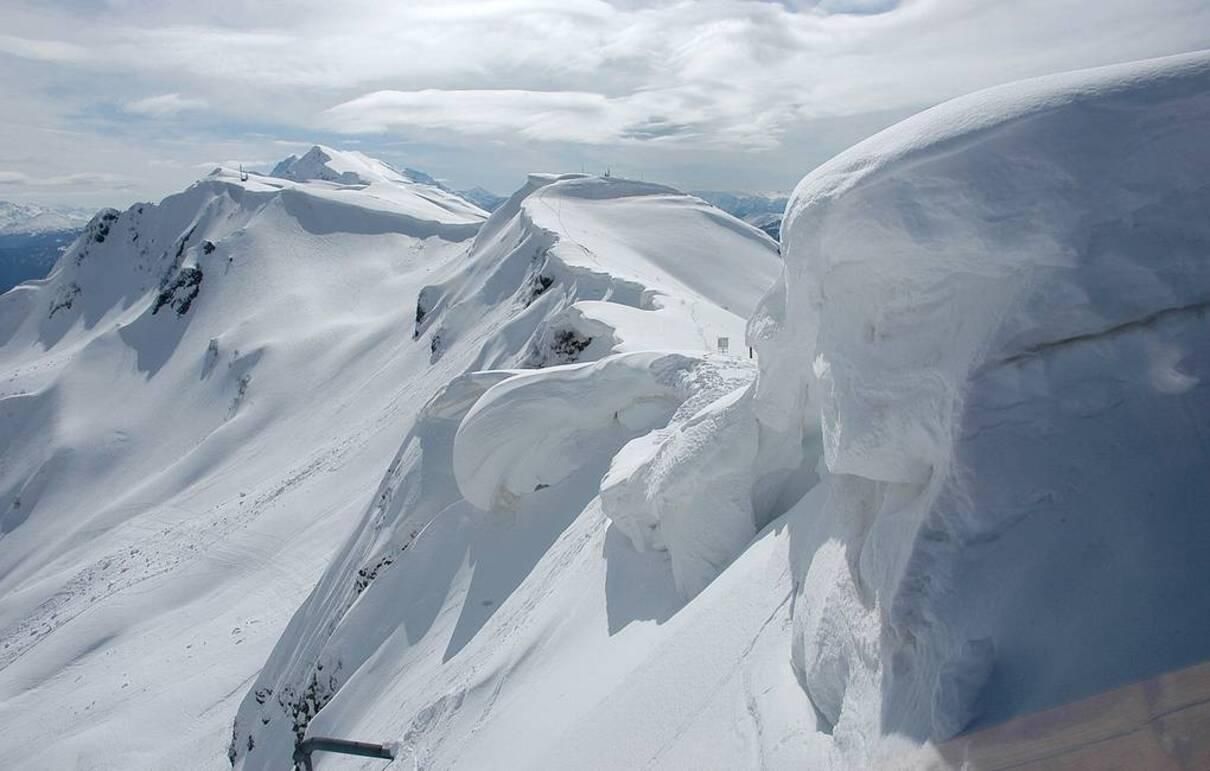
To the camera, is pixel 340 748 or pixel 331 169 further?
pixel 331 169

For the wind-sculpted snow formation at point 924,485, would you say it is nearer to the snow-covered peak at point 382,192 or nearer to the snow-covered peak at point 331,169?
the snow-covered peak at point 382,192

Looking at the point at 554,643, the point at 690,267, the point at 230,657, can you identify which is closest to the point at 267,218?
the point at 690,267

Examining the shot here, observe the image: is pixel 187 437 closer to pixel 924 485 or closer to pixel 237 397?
pixel 237 397

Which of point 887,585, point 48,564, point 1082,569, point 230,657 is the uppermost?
point 1082,569

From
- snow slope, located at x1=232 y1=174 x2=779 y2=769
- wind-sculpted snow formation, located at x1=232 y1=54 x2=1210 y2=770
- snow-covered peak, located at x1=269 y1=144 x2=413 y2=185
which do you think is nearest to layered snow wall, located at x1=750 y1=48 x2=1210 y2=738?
wind-sculpted snow formation, located at x1=232 y1=54 x2=1210 y2=770

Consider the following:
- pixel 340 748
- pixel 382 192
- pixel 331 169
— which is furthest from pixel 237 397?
pixel 331 169

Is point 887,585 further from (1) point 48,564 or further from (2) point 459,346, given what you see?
(1) point 48,564
